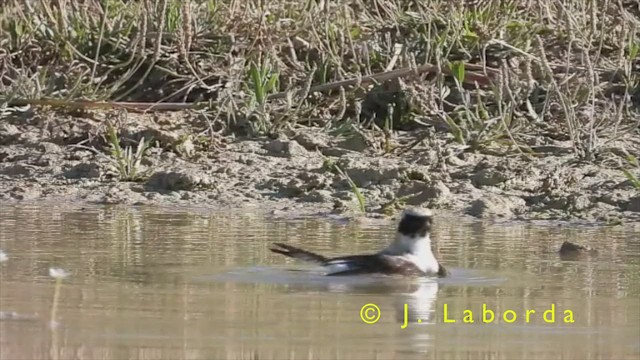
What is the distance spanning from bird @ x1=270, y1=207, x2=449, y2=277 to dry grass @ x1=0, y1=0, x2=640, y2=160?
10.1 feet

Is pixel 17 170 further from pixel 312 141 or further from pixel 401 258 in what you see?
pixel 401 258

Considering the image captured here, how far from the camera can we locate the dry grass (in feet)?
32.8

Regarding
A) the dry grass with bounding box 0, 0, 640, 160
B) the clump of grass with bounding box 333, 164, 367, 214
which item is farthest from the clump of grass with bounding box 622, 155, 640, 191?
the clump of grass with bounding box 333, 164, 367, 214

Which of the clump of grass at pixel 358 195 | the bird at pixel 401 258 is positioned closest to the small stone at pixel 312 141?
the clump of grass at pixel 358 195

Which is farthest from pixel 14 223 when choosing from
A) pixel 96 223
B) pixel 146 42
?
pixel 146 42

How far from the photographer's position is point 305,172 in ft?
31.0

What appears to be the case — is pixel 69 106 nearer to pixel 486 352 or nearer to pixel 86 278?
pixel 86 278

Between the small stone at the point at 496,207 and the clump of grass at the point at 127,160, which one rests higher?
the clump of grass at the point at 127,160

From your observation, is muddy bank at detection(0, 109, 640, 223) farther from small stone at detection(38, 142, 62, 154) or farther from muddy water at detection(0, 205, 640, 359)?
muddy water at detection(0, 205, 640, 359)

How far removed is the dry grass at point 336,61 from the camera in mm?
9992

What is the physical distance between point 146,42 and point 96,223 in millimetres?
2673

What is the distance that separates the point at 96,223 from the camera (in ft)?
26.9

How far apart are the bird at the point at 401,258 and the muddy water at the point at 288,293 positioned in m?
0.05

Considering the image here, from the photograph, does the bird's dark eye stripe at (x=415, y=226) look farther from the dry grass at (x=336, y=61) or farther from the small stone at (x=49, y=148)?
the small stone at (x=49, y=148)
